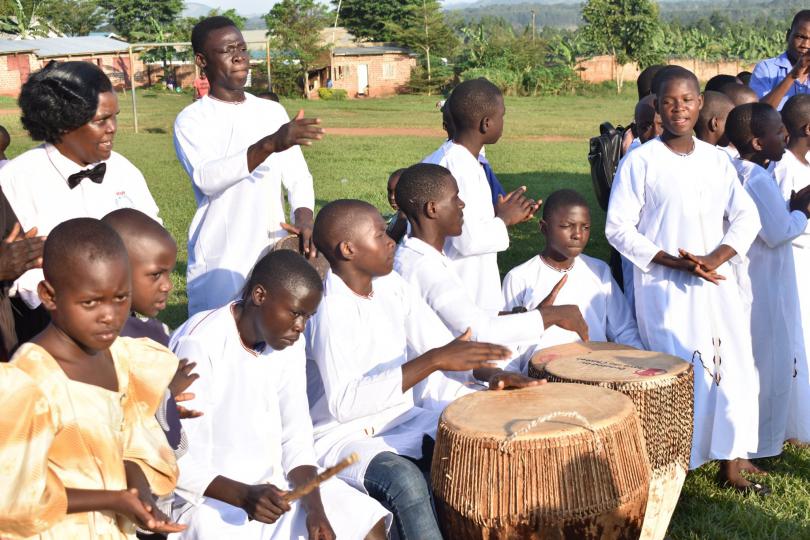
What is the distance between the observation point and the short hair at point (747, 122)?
551 centimetres

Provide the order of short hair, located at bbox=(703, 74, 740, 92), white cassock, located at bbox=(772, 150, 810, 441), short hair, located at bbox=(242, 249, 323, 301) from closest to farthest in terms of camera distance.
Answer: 1. short hair, located at bbox=(242, 249, 323, 301)
2. white cassock, located at bbox=(772, 150, 810, 441)
3. short hair, located at bbox=(703, 74, 740, 92)

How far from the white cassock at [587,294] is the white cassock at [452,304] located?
0.84 m

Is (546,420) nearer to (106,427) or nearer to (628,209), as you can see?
(106,427)

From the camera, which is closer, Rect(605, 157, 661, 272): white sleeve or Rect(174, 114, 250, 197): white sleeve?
Rect(174, 114, 250, 197): white sleeve

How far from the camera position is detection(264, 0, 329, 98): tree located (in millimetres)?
45969

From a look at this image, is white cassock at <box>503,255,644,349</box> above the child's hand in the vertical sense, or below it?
below

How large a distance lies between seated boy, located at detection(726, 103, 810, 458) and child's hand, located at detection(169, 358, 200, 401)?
3348mm

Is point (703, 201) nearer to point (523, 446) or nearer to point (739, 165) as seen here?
point (739, 165)

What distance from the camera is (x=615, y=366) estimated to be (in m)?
4.23

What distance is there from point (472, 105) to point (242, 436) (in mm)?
2482

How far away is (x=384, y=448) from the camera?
3916 mm

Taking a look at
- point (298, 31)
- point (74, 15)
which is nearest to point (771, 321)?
point (298, 31)

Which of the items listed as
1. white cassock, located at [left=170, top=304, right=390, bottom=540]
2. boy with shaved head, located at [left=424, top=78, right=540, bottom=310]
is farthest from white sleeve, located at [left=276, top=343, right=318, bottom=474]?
boy with shaved head, located at [left=424, top=78, right=540, bottom=310]

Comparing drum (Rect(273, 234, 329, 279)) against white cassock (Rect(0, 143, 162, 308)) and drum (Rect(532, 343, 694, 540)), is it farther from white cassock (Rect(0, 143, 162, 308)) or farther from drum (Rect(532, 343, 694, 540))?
drum (Rect(532, 343, 694, 540))
